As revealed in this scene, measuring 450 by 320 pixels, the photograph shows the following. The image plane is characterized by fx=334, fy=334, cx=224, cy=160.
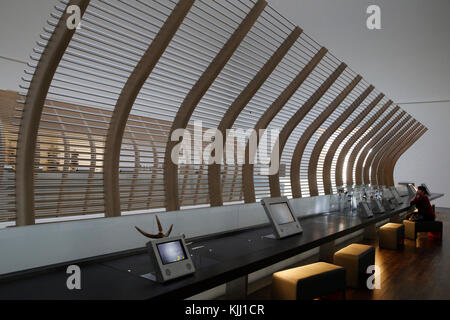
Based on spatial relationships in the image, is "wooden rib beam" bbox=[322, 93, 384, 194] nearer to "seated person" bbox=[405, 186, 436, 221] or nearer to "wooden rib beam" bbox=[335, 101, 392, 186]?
"wooden rib beam" bbox=[335, 101, 392, 186]

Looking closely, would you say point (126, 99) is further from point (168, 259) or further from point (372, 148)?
point (372, 148)

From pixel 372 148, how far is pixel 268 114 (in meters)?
8.74

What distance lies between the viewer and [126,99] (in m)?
3.50

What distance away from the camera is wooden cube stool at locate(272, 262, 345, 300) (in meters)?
3.29

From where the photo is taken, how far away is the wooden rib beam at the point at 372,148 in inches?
476

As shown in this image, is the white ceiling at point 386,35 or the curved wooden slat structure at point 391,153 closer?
the white ceiling at point 386,35

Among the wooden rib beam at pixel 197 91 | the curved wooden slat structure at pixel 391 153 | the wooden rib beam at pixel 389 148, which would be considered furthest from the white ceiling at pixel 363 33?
the curved wooden slat structure at pixel 391 153

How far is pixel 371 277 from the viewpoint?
4.53m

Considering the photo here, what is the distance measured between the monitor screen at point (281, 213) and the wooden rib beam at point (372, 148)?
8.85 metres

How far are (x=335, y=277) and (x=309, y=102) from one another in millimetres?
3733

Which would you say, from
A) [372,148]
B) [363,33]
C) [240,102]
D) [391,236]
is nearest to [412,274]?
[391,236]

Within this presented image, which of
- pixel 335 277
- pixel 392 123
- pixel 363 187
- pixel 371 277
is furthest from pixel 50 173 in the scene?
pixel 392 123

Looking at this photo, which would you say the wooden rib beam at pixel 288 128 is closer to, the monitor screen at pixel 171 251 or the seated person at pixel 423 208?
the monitor screen at pixel 171 251

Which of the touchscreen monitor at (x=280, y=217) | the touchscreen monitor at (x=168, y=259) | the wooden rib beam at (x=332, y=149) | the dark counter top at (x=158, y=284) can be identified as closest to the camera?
the dark counter top at (x=158, y=284)
